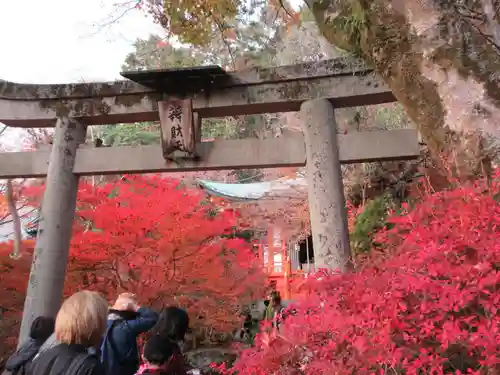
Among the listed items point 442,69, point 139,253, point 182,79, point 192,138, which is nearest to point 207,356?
point 139,253

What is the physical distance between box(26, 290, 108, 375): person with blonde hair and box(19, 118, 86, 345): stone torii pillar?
14.0 ft

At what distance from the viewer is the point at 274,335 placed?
11.0 feet

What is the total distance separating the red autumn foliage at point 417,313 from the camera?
102 inches

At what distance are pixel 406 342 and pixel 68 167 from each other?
548cm

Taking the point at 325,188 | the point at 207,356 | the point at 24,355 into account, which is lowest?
the point at 207,356

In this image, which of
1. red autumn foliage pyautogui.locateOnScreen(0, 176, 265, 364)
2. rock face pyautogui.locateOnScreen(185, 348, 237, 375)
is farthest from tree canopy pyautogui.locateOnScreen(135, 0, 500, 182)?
rock face pyautogui.locateOnScreen(185, 348, 237, 375)

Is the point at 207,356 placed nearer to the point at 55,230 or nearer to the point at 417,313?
the point at 55,230

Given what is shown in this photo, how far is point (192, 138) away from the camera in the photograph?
6.12 metres

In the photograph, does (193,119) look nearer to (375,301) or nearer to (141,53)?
(375,301)

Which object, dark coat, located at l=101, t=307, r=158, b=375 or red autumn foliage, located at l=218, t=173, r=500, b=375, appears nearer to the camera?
red autumn foliage, located at l=218, t=173, r=500, b=375

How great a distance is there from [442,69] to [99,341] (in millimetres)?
3407

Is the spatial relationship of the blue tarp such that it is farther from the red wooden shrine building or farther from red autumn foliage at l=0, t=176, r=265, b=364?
red autumn foliage at l=0, t=176, r=265, b=364

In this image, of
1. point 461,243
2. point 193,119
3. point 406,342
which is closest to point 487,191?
point 461,243

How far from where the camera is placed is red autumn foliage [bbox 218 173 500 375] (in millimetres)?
2602
